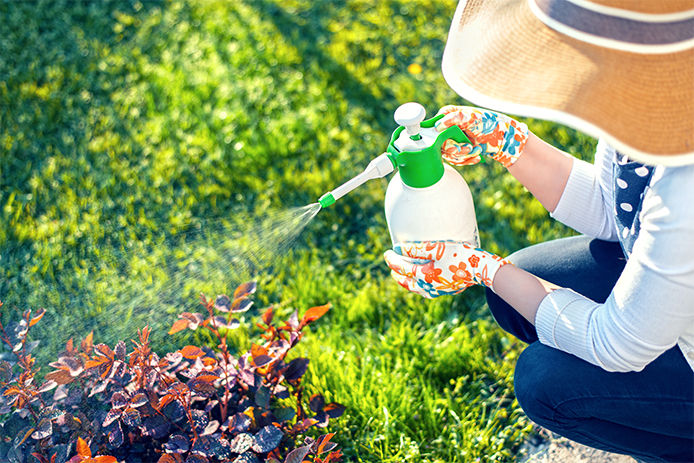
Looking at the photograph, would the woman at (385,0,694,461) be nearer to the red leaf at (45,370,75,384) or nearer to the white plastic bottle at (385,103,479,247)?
the white plastic bottle at (385,103,479,247)

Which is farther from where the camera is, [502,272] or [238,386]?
[238,386]

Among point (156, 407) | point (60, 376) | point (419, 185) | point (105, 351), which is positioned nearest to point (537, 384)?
point (419, 185)

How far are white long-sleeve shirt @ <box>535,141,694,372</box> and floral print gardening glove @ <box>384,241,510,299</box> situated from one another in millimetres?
185

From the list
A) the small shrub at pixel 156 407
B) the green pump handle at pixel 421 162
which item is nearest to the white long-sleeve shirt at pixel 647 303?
the green pump handle at pixel 421 162

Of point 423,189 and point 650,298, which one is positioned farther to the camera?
point 423,189

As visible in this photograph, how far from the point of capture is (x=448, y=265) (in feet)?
6.31

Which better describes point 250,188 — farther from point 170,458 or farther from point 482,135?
point 170,458

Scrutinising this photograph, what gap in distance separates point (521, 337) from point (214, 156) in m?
1.91

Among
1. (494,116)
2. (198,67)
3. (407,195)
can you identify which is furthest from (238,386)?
(198,67)

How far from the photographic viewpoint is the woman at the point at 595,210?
1398 mm

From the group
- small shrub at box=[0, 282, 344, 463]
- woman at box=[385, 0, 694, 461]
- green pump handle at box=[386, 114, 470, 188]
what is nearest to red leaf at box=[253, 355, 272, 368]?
small shrub at box=[0, 282, 344, 463]

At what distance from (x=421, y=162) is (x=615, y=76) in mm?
578

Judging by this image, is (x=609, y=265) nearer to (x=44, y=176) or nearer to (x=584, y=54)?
(x=584, y=54)

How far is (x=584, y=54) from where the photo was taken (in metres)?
1.46
